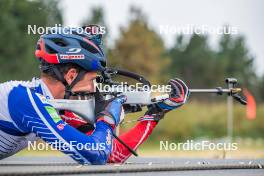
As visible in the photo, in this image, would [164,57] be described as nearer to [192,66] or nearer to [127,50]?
[192,66]

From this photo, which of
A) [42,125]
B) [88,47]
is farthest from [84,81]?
[42,125]

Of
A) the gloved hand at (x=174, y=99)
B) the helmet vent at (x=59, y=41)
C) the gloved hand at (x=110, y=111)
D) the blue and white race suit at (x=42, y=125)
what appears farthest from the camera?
the gloved hand at (x=174, y=99)

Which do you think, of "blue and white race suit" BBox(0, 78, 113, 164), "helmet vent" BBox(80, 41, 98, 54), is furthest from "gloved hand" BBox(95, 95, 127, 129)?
"helmet vent" BBox(80, 41, 98, 54)

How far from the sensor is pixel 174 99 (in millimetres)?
6957

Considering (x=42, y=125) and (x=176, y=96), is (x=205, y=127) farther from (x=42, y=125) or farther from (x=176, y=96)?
(x=42, y=125)

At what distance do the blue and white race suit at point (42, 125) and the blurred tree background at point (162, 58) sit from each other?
6655 millimetres

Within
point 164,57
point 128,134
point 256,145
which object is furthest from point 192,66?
point 128,134

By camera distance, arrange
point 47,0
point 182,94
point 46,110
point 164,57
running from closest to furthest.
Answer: point 46,110 < point 182,94 < point 47,0 < point 164,57

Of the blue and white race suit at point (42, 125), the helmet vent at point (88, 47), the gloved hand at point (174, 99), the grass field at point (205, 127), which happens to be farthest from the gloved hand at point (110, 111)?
the grass field at point (205, 127)

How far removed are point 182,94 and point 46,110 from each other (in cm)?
165

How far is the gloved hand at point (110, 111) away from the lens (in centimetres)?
611

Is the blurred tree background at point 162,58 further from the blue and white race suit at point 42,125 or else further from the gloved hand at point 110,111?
the blue and white race suit at point 42,125

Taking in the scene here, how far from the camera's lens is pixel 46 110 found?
5793 mm

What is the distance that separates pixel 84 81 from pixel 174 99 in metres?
1.04
